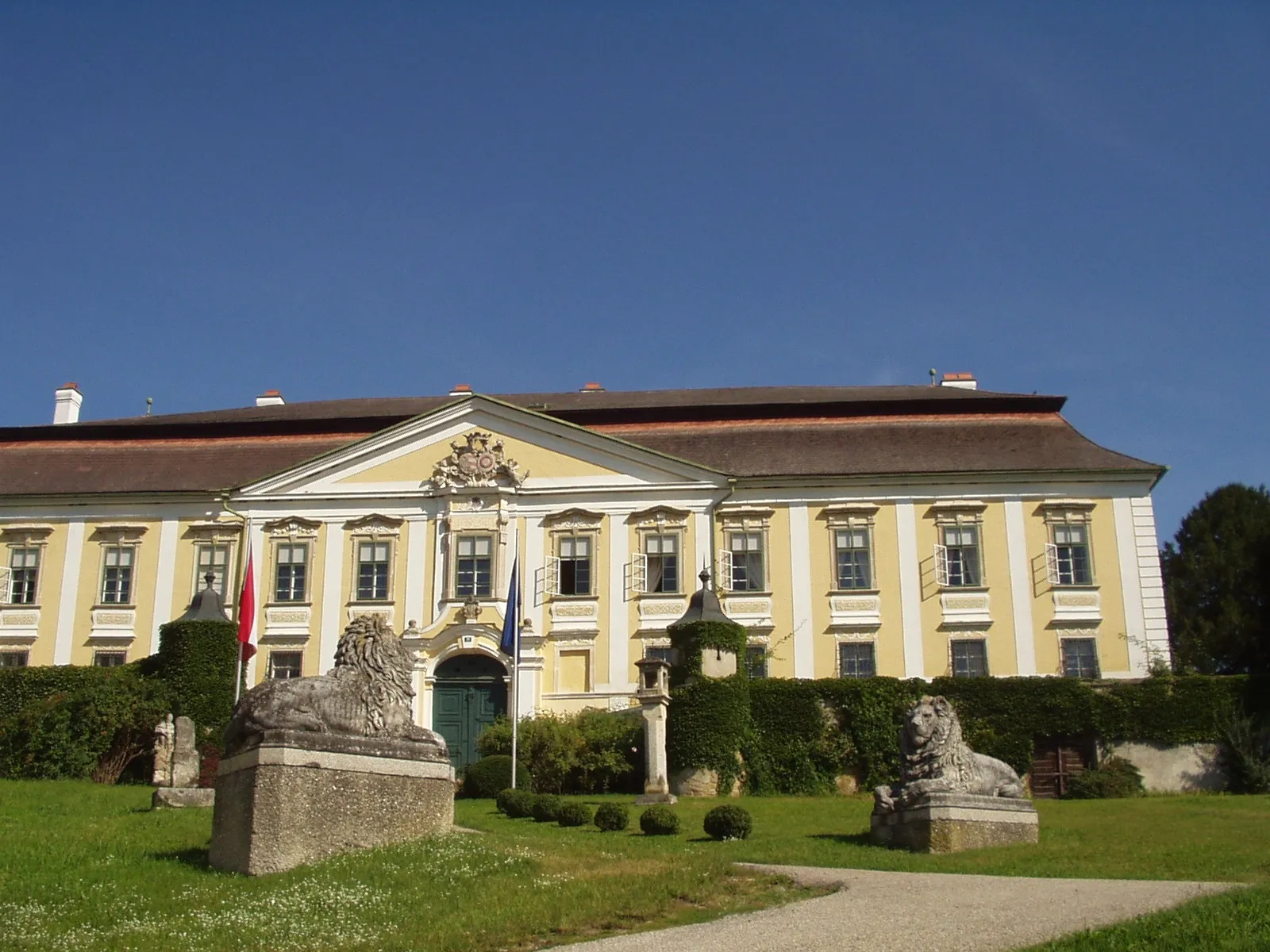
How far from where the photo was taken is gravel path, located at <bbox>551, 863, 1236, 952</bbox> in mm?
10906

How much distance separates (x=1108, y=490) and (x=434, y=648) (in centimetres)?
1848

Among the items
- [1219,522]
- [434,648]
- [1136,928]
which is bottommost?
[1136,928]

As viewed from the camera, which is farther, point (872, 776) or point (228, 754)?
point (872, 776)

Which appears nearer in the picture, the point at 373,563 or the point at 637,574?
Answer: the point at 637,574

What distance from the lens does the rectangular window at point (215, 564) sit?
125 ft

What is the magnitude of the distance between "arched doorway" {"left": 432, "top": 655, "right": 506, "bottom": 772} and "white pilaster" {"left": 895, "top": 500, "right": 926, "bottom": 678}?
10641 millimetres

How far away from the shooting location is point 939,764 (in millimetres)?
18656

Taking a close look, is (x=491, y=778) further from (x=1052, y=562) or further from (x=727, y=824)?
(x=1052, y=562)

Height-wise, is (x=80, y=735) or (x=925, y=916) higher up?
(x=80, y=735)

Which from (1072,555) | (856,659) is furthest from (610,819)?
(1072,555)

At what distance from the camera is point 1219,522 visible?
56.4 m

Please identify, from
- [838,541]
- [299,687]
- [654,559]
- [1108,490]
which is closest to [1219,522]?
[1108,490]

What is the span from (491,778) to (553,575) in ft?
33.4

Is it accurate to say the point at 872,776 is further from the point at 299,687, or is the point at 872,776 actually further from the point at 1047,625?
the point at 299,687
